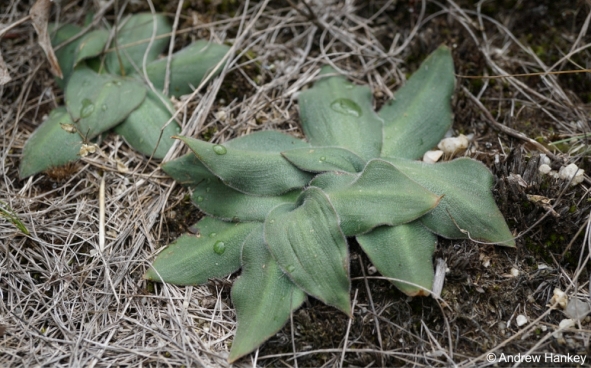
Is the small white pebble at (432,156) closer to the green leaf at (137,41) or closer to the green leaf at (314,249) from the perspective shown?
the green leaf at (314,249)

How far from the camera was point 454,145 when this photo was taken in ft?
6.83

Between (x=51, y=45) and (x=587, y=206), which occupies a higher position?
(x=51, y=45)

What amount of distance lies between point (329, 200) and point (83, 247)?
3.29ft

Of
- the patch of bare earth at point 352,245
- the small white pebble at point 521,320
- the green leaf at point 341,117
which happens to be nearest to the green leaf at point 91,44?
the patch of bare earth at point 352,245

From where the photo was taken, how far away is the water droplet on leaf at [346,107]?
2121 millimetres

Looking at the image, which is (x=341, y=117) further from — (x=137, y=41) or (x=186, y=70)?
(x=137, y=41)

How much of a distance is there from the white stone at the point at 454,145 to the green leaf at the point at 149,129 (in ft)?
3.76

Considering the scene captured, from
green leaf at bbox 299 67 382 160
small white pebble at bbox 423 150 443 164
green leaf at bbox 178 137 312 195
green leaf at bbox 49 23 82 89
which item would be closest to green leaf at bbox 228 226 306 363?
green leaf at bbox 178 137 312 195

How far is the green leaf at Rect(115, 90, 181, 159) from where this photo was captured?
2.19m

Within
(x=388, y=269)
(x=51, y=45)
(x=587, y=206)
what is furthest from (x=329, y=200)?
(x=51, y=45)

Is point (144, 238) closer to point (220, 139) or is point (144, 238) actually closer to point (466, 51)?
point (220, 139)

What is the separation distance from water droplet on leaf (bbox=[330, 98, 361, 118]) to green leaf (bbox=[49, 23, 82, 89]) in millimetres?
1249

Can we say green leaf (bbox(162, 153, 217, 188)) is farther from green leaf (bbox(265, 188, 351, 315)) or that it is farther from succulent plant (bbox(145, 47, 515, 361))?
green leaf (bbox(265, 188, 351, 315))

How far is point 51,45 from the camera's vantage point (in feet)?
7.80
